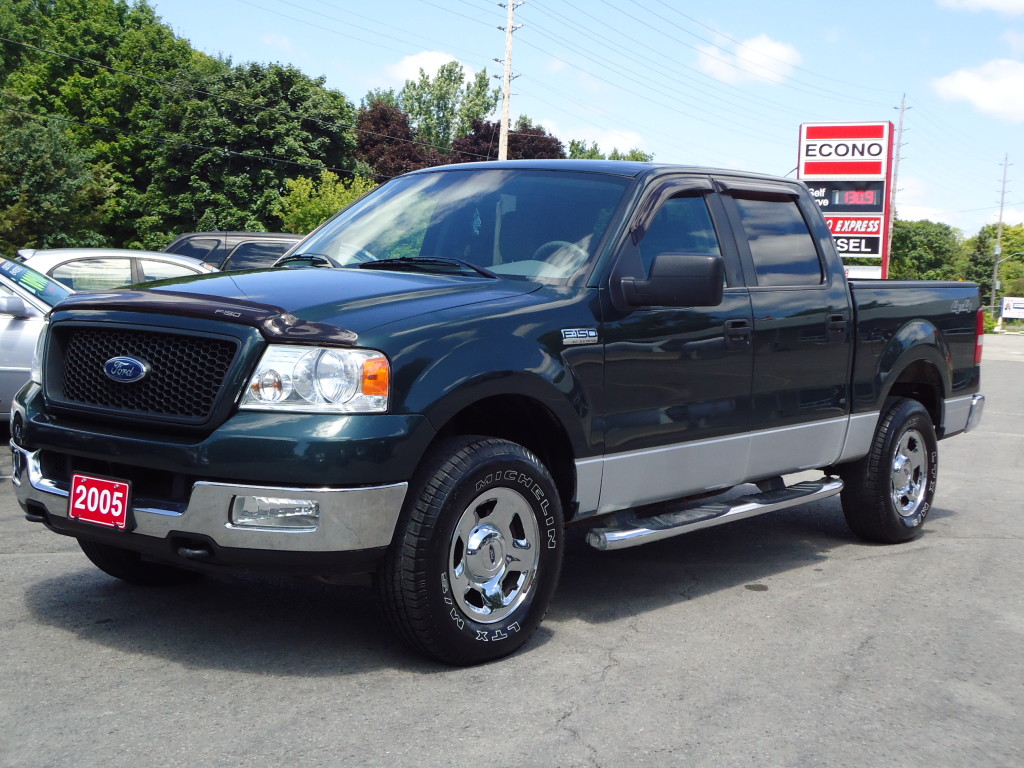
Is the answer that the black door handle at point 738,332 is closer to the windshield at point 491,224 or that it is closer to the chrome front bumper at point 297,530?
the windshield at point 491,224

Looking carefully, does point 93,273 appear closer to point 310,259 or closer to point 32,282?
point 32,282

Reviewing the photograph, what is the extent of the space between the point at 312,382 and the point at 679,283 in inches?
64.1

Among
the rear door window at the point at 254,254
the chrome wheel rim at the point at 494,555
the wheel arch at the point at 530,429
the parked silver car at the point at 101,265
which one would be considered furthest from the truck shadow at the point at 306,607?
the rear door window at the point at 254,254

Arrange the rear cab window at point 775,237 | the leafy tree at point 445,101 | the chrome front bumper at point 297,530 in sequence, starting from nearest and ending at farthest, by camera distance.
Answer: the chrome front bumper at point 297,530 → the rear cab window at point 775,237 → the leafy tree at point 445,101

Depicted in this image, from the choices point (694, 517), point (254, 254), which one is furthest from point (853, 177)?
point (694, 517)

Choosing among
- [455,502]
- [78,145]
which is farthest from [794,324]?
[78,145]

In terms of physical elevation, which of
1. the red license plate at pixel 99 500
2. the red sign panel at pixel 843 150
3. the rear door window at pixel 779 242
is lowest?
the red license plate at pixel 99 500

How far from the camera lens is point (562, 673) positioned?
4.37 meters

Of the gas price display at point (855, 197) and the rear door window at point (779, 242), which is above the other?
the gas price display at point (855, 197)

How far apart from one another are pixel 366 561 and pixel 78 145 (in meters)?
60.8

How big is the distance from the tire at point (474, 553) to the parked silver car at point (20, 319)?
231 inches

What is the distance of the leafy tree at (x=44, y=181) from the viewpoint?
47.3 metres

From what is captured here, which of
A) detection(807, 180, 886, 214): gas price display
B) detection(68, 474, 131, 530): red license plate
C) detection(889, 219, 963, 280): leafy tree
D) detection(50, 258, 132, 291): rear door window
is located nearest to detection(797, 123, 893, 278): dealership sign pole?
detection(807, 180, 886, 214): gas price display

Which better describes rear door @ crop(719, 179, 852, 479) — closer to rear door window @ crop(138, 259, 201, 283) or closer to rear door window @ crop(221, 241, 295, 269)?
rear door window @ crop(138, 259, 201, 283)
